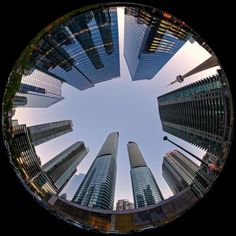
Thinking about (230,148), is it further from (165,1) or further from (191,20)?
(165,1)

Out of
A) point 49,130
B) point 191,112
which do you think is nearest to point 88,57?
point 191,112

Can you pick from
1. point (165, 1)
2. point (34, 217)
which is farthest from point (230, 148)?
point (34, 217)

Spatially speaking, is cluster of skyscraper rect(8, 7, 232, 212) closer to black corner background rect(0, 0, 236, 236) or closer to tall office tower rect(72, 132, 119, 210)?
tall office tower rect(72, 132, 119, 210)

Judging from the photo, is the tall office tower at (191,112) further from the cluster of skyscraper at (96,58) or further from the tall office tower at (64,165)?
the tall office tower at (64,165)

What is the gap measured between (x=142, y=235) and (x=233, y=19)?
678 cm

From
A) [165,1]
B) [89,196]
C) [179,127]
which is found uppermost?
[165,1]

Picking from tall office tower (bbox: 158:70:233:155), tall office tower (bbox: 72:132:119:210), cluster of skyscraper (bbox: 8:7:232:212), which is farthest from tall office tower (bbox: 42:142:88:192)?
tall office tower (bbox: 158:70:233:155)

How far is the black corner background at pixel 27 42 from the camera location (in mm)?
6301

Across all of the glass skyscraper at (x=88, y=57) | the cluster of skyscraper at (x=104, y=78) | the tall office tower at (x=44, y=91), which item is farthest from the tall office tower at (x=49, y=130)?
the glass skyscraper at (x=88, y=57)

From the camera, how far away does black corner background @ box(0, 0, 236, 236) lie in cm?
630

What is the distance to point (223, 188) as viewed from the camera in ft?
25.2

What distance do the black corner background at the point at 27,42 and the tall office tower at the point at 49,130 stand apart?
101 m

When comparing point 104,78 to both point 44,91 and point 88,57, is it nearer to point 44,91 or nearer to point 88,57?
point 44,91

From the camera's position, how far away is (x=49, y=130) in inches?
5901
